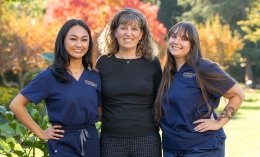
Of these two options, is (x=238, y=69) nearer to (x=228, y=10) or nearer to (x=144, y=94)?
(x=228, y=10)

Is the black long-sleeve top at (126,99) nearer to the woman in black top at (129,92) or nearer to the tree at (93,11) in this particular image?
the woman in black top at (129,92)

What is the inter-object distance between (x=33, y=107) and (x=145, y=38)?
1317mm

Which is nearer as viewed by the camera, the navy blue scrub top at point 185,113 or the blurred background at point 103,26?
the navy blue scrub top at point 185,113

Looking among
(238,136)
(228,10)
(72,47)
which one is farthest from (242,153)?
(228,10)

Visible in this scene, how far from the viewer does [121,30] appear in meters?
4.24

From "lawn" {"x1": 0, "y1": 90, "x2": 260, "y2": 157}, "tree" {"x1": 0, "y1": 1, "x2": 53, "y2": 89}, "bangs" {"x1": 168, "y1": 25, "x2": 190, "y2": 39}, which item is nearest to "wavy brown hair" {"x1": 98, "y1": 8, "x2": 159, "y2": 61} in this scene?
"bangs" {"x1": 168, "y1": 25, "x2": 190, "y2": 39}

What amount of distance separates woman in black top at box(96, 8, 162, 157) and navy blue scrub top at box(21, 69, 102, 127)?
28cm

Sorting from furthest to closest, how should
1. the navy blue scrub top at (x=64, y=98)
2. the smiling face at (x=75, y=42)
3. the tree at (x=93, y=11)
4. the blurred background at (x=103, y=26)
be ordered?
the tree at (x=93, y=11) < the blurred background at (x=103, y=26) < the smiling face at (x=75, y=42) < the navy blue scrub top at (x=64, y=98)

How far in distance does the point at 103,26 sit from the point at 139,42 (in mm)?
18326

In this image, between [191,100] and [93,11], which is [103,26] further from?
[191,100]

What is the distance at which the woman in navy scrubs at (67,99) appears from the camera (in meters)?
3.80

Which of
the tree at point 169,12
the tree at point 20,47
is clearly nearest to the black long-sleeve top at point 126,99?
the tree at point 20,47

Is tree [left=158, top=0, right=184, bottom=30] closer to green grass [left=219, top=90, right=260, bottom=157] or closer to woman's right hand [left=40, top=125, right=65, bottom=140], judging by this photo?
green grass [left=219, top=90, right=260, bottom=157]

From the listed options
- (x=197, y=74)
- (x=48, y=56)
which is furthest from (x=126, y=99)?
(x=48, y=56)
